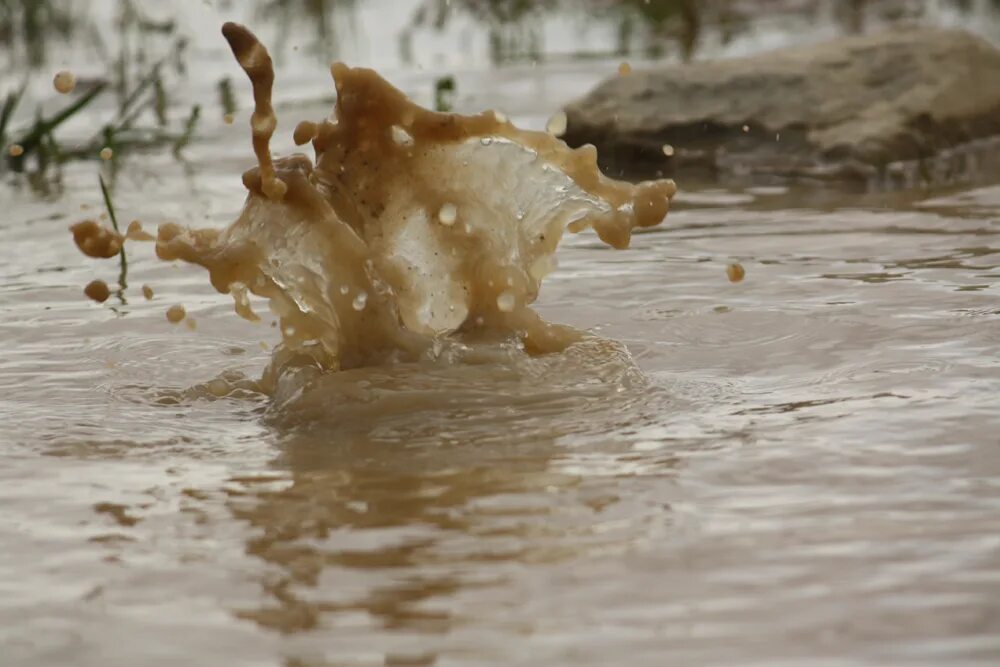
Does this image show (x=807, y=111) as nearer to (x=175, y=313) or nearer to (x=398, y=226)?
(x=398, y=226)

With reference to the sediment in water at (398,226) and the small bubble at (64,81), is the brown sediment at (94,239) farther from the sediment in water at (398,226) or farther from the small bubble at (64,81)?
the small bubble at (64,81)

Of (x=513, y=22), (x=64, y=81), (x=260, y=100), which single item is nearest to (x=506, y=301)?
(x=260, y=100)

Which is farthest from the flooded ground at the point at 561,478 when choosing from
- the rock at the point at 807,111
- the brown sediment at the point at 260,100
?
the rock at the point at 807,111

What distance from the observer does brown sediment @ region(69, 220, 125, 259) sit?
3.54 m

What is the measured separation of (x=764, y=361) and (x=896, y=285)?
2.63ft

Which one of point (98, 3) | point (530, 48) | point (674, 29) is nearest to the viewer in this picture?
point (530, 48)

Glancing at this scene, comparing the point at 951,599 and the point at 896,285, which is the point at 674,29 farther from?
the point at 951,599

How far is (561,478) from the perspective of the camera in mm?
2795

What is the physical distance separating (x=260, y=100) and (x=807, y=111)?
379 centimetres

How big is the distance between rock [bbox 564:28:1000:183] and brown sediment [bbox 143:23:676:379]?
2949 millimetres

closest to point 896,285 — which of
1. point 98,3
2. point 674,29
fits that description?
point 674,29

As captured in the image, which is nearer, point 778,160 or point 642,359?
point 642,359

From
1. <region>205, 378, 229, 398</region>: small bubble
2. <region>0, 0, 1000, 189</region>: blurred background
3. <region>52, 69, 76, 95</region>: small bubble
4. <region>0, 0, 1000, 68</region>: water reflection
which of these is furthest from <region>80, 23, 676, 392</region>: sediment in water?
<region>0, 0, 1000, 68</region>: water reflection

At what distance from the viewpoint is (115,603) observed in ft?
7.52
